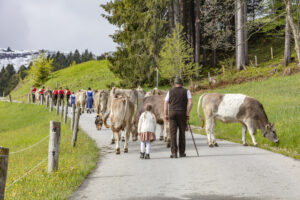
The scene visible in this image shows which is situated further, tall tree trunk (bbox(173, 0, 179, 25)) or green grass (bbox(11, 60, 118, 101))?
green grass (bbox(11, 60, 118, 101))

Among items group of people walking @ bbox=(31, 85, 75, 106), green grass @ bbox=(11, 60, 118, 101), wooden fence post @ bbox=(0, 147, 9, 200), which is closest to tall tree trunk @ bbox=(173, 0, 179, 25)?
group of people walking @ bbox=(31, 85, 75, 106)

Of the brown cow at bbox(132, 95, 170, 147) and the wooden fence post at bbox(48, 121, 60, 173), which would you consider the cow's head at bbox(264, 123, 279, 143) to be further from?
the wooden fence post at bbox(48, 121, 60, 173)

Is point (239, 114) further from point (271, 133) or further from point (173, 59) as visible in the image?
point (173, 59)

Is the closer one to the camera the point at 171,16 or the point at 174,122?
the point at 174,122

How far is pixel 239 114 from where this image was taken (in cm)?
1196

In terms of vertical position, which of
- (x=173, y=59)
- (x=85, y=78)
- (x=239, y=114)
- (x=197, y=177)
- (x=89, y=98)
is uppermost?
(x=85, y=78)

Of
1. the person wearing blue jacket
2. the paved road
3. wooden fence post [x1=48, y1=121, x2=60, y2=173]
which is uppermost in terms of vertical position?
the person wearing blue jacket

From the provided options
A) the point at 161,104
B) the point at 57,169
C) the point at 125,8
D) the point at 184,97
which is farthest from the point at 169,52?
the point at 57,169

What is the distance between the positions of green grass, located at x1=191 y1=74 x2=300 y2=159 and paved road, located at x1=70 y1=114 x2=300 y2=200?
175 cm

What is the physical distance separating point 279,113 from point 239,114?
443 centimetres

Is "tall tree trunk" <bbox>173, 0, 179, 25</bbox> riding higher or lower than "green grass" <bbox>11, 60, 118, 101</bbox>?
higher

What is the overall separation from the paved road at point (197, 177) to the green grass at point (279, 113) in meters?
1.75

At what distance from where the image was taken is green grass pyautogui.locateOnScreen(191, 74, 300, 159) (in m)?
12.0

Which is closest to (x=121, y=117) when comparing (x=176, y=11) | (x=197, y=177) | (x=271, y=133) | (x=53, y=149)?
(x=53, y=149)
